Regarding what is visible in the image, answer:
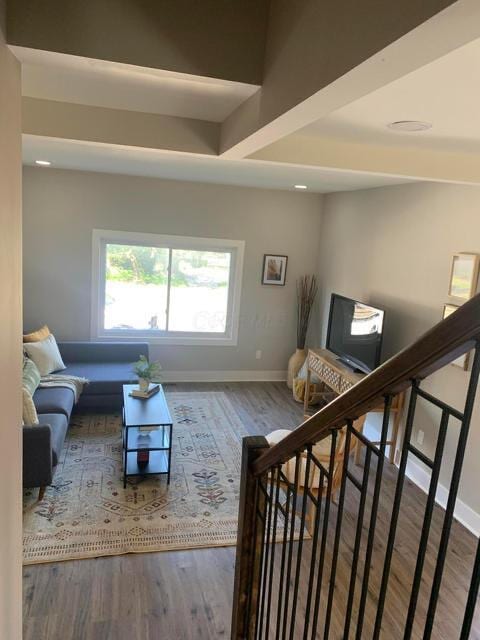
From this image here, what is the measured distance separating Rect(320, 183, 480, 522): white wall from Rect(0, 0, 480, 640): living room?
22mm

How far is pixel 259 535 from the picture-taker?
1748mm

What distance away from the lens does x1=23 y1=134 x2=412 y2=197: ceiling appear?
368cm

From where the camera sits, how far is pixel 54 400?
4148 millimetres

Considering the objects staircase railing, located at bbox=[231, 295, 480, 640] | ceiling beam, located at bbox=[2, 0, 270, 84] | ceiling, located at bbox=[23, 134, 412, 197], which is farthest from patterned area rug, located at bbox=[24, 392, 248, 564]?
ceiling beam, located at bbox=[2, 0, 270, 84]

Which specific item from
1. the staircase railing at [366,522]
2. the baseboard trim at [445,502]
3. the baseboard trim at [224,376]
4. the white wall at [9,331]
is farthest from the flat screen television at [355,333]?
the white wall at [9,331]

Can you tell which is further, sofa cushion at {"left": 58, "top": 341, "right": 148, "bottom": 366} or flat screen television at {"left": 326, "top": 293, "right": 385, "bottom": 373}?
sofa cushion at {"left": 58, "top": 341, "right": 148, "bottom": 366}

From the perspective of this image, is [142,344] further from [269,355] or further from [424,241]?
[424,241]

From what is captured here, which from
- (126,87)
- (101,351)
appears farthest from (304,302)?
(126,87)

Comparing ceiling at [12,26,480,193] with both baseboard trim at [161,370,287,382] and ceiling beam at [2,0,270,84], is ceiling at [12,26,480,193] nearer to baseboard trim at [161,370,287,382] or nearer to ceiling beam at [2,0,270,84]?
ceiling beam at [2,0,270,84]

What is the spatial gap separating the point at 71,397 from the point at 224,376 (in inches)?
94.6

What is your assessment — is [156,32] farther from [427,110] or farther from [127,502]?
[127,502]

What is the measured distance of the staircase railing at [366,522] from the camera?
74 cm

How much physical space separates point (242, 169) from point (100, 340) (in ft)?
9.70

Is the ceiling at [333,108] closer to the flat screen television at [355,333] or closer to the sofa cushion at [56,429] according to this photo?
the flat screen television at [355,333]
